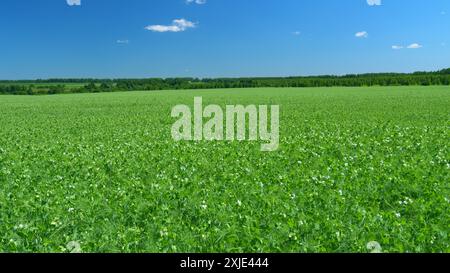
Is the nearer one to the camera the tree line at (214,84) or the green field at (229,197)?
the green field at (229,197)

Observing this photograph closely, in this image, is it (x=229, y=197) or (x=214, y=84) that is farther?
(x=214, y=84)

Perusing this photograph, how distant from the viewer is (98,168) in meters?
11.2

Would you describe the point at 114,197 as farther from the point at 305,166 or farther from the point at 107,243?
the point at 305,166

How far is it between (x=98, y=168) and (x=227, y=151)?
413cm

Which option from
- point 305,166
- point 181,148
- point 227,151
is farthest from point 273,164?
point 181,148

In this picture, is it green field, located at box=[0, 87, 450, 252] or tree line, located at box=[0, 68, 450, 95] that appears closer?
green field, located at box=[0, 87, 450, 252]

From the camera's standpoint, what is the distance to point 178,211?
7781mm

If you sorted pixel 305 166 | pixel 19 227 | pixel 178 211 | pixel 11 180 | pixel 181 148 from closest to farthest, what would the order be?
pixel 19 227 → pixel 178 211 → pixel 11 180 → pixel 305 166 → pixel 181 148

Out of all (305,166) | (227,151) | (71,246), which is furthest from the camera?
(227,151)
